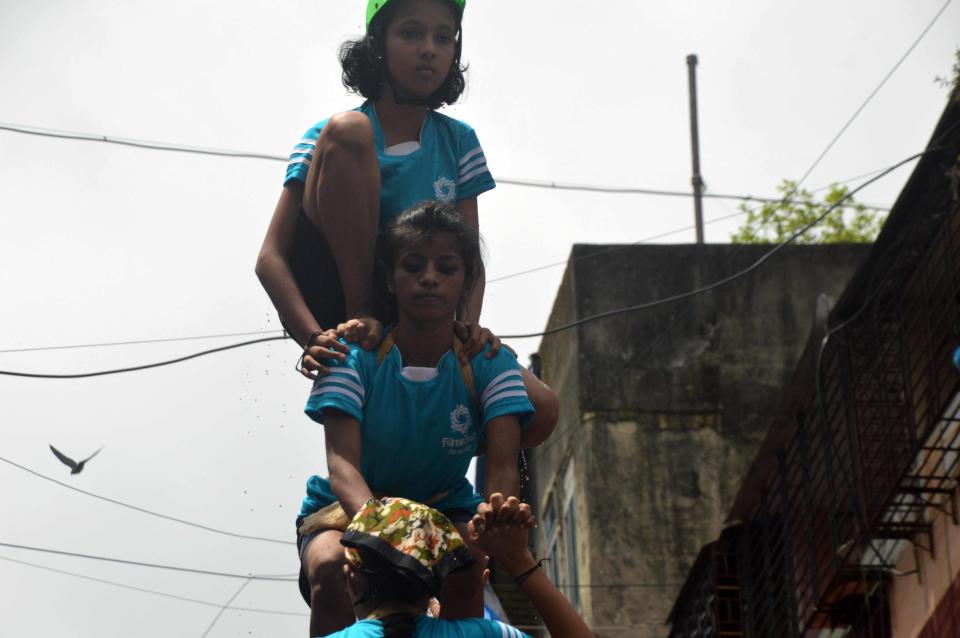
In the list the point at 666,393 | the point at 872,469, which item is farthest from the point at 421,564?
the point at 666,393

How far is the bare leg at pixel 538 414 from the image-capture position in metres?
7.13

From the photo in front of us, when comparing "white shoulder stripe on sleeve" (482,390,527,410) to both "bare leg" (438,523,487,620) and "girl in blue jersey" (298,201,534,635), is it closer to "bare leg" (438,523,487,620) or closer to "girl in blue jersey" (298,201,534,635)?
"girl in blue jersey" (298,201,534,635)

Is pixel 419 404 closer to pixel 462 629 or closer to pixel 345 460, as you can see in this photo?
pixel 345 460

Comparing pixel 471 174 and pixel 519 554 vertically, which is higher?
pixel 471 174

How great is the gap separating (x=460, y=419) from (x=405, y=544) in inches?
36.3

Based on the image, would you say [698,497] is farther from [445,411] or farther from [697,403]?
[445,411]

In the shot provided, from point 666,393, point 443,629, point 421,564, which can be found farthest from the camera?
point 666,393

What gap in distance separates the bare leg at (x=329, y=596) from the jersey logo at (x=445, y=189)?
1555mm

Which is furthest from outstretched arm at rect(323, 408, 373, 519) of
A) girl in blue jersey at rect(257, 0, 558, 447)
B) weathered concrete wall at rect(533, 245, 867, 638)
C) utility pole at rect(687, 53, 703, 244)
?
utility pole at rect(687, 53, 703, 244)

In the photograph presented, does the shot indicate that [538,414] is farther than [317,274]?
No

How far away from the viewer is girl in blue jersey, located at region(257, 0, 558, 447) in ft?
23.6

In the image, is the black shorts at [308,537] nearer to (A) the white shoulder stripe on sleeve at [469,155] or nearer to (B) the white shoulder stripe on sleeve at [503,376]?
(B) the white shoulder stripe on sleeve at [503,376]

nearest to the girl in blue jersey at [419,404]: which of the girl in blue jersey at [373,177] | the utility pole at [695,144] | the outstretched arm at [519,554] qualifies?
the girl in blue jersey at [373,177]

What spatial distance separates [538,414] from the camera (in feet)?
23.4
